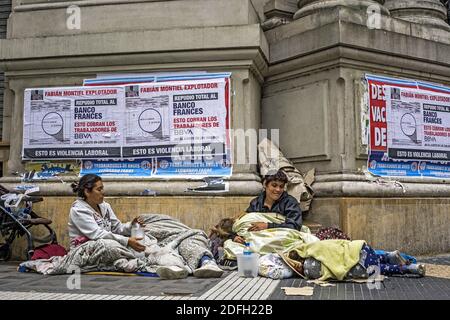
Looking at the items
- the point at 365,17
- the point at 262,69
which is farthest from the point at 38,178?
the point at 365,17

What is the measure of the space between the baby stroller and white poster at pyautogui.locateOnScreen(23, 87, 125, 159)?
3.31 ft

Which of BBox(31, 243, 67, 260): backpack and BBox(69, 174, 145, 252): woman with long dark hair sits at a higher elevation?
BBox(69, 174, 145, 252): woman with long dark hair

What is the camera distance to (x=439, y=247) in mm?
7324

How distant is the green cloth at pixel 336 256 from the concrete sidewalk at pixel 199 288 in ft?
0.45

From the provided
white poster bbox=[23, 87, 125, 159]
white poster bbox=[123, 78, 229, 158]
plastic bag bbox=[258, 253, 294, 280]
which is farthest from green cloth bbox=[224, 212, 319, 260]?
white poster bbox=[23, 87, 125, 159]

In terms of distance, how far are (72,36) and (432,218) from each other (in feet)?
19.9

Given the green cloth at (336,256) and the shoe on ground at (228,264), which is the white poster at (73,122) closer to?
the shoe on ground at (228,264)

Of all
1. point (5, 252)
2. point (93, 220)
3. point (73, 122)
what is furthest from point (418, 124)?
point (5, 252)

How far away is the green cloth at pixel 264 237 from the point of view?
5590 millimetres

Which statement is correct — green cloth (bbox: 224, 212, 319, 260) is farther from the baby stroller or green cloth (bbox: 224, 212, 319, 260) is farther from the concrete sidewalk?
the baby stroller

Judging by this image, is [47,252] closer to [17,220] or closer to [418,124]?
[17,220]

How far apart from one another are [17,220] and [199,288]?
3.14 metres

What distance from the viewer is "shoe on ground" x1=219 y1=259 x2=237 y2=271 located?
5.78 metres

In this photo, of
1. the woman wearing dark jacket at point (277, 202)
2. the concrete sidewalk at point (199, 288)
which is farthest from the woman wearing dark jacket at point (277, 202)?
the concrete sidewalk at point (199, 288)
